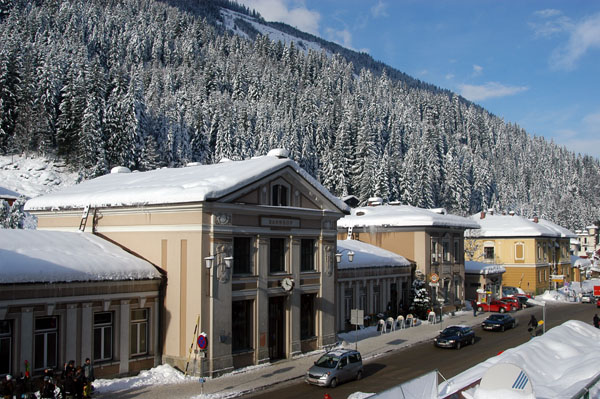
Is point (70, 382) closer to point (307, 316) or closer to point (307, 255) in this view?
point (307, 316)

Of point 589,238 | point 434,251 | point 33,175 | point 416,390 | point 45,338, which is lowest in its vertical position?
point 45,338

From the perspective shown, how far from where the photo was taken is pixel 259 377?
25219 mm

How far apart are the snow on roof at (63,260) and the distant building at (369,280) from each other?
15.3 m

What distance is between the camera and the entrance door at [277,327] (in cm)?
2912

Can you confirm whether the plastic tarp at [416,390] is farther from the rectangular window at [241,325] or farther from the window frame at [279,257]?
the window frame at [279,257]

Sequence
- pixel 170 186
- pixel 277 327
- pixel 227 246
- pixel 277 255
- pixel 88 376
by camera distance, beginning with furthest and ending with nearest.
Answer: pixel 277 255 < pixel 277 327 < pixel 170 186 < pixel 227 246 < pixel 88 376

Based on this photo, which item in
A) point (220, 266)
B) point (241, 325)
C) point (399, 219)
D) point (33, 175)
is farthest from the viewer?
point (33, 175)

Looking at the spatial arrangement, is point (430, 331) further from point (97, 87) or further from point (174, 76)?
point (174, 76)

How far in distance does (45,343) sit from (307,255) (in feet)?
47.2

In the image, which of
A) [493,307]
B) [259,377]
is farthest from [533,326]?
[259,377]

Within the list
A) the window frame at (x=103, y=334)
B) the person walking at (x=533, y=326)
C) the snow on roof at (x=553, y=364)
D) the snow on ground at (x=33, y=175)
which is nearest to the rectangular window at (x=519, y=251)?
the person walking at (x=533, y=326)

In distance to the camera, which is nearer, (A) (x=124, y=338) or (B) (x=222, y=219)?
(A) (x=124, y=338)

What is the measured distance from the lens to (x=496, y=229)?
74188mm

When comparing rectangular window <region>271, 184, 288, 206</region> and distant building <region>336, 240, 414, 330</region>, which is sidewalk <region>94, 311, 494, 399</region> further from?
rectangular window <region>271, 184, 288, 206</region>
